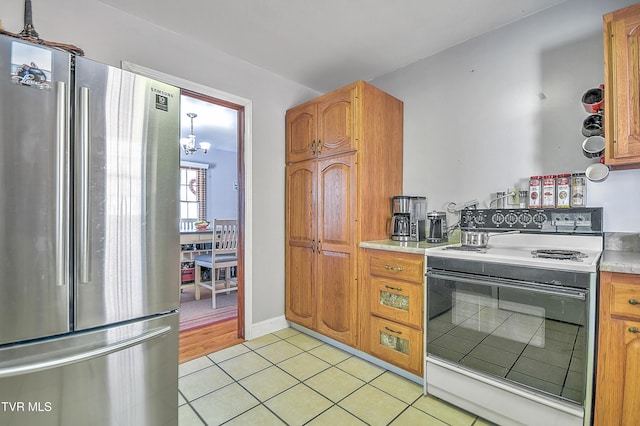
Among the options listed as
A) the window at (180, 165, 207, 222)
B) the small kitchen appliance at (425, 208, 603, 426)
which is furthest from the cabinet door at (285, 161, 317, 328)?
the window at (180, 165, 207, 222)

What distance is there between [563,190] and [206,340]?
307cm

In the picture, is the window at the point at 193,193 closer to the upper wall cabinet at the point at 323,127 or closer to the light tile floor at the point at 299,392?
the upper wall cabinet at the point at 323,127

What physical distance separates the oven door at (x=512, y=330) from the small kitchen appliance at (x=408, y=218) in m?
0.58

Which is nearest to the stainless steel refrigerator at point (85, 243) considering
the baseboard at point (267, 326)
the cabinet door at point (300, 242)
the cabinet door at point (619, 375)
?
the baseboard at point (267, 326)

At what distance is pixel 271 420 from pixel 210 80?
2552 millimetres

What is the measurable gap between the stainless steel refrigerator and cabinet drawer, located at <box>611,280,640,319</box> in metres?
2.04

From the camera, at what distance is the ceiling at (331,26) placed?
1.97 m

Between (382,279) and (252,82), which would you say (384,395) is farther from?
(252,82)

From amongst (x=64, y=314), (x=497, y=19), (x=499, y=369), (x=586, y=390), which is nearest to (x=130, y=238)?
(x=64, y=314)

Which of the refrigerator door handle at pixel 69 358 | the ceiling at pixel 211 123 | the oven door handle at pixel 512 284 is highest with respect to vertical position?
the ceiling at pixel 211 123

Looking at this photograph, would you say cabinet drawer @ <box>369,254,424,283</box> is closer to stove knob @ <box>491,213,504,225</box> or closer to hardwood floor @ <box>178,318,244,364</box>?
stove knob @ <box>491,213,504,225</box>

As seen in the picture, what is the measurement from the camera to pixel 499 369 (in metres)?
1.60

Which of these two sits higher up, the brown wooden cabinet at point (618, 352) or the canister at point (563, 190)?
the canister at point (563, 190)

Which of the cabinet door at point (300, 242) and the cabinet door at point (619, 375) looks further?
the cabinet door at point (300, 242)
